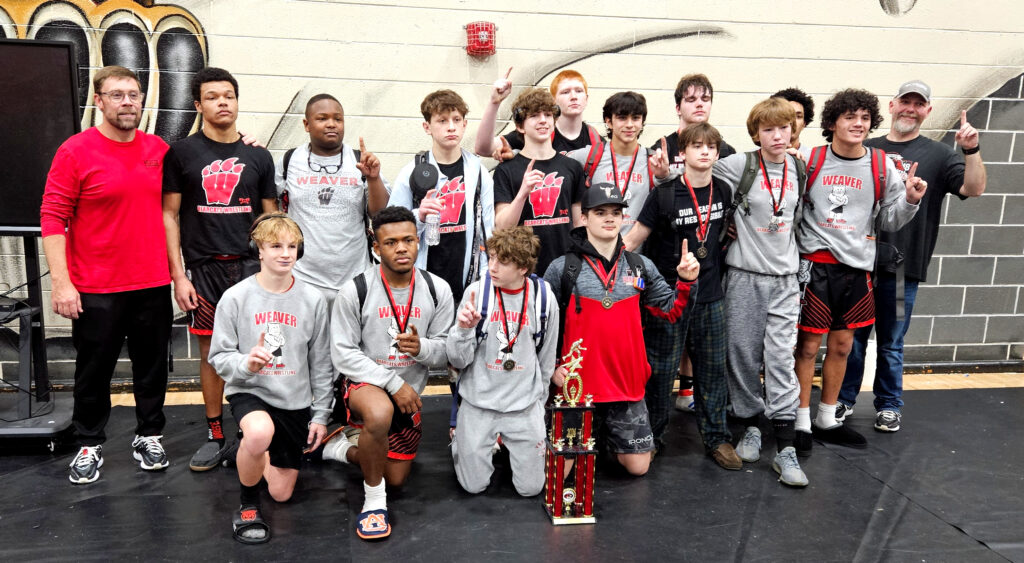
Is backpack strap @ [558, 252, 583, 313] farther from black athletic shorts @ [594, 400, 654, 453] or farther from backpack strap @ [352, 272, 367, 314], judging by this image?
backpack strap @ [352, 272, 367, 314]

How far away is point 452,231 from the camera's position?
3588 mm

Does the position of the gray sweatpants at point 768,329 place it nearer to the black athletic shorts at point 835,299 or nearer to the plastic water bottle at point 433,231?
the black athletic shorts at point 835,299

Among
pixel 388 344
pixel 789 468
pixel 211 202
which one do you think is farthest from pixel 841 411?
pixel 211 202

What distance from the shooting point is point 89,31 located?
4.38 meters

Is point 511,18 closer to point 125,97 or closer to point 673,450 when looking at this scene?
point 125,97

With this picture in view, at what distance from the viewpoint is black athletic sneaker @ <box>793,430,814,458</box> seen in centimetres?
381

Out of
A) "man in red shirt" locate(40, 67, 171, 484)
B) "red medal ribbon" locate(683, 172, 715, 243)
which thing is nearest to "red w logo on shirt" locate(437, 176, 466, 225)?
"red medal ribbon" locate(683, 172, 715, 243)

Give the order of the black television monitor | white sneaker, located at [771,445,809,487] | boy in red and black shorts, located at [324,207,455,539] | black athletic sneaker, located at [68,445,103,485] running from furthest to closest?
1. the black television monitor
2. white sneaker, located at [771,445,809,487]
3. black athletic sneaker, located at [68,445,103,485]
4. boy in red and black shorts, located at [324,207,455,539]

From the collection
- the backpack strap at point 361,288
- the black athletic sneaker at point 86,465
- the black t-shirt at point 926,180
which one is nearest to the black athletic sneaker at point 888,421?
the black t-shirt at point 926,180

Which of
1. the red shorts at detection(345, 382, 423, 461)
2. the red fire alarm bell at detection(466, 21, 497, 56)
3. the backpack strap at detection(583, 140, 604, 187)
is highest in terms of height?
the red fire alarm bell at detection(466, 21, 497, 56)

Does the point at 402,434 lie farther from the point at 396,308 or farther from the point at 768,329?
the point at 768,329

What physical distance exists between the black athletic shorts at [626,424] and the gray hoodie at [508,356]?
1.28 feet

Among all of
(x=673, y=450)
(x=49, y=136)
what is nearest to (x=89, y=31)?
(x=49, y=136)

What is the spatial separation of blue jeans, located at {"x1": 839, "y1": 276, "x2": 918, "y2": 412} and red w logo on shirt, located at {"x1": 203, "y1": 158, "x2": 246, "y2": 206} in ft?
11.0
